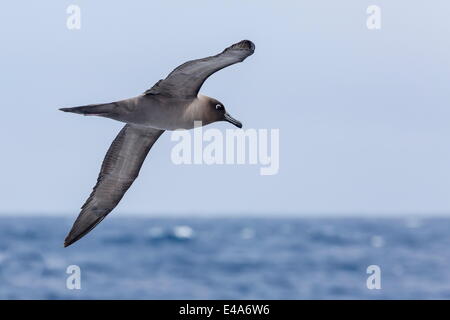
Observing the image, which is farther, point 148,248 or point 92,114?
point 148,248

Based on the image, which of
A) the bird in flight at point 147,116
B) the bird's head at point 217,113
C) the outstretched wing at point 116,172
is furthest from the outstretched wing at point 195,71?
the outstretched wing at point 116,172

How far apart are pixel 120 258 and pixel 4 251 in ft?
17.2

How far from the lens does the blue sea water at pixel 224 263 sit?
34375mm

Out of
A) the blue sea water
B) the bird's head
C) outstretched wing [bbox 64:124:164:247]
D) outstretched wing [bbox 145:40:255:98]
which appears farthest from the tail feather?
the blue sea water

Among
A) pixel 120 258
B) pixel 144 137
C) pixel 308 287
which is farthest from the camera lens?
pixel 120 258

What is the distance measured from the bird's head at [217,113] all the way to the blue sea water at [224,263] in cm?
1960

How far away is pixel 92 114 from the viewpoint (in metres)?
11.1

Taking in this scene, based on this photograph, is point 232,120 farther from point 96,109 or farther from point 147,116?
point 96,109

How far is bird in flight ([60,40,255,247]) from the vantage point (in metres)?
11.1

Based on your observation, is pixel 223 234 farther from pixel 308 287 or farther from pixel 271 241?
pixel 308 287

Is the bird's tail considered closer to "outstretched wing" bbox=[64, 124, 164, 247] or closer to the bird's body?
the bird's body

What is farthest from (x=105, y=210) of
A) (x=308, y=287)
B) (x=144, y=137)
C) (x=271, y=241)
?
(x=271, y=241)

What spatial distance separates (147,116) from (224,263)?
31.2 metres
